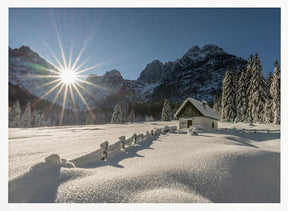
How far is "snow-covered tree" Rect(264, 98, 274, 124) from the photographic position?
25.9 m

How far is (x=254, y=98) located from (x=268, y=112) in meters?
3.70

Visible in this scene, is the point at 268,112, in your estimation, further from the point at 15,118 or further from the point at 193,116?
the point at 15,118

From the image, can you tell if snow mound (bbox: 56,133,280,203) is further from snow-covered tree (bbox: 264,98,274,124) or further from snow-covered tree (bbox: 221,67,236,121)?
snow-covered tree (bbox: 221,67,236,121)

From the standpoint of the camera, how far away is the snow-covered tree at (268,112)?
2588cm

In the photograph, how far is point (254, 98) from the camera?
2861cm

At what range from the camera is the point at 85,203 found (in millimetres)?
2967

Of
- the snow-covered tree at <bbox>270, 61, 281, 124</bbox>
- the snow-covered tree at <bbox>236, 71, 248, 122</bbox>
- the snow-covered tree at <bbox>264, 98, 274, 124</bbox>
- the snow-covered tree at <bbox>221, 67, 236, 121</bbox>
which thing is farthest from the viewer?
the snow-covered tree at <bbox>221, 67, 236, 121</bbox>

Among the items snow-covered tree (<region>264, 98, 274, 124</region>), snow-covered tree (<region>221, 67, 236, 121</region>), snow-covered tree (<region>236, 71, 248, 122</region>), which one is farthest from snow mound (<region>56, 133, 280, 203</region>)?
snow-covered tree (<region>236, 71, 248, 122</region>)

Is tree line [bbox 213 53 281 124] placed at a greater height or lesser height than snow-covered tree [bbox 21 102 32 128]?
greater

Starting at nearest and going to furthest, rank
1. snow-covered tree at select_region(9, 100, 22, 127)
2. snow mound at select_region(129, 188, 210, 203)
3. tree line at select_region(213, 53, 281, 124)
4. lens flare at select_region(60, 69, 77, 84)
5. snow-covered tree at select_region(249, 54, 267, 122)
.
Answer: snow mound at select_region(129, 188, 210, 203), lens flare at select_region(60, 69, 77, 84), tree line at select_region(213, 53, 281, 124), snow-covered tree at select_region(249, 54, 267, 122), snow-covered tree at select_region(9, 100, 22, 127)

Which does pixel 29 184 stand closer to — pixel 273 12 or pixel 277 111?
pixel 273 12
